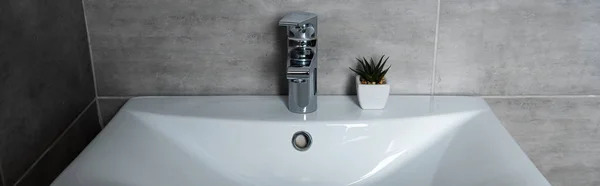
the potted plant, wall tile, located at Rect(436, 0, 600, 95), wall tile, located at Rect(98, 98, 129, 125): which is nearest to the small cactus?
the potted plant

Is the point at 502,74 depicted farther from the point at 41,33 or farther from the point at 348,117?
the point at 41,33

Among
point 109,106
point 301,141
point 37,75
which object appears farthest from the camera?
point 109,106

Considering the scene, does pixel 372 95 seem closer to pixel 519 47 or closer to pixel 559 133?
pixel 519 47

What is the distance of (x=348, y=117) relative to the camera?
0.98 meters

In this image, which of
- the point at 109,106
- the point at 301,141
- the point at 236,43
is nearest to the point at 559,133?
the point at 301,141

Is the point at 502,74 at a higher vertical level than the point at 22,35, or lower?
lower

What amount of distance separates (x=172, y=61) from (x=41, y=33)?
0.25m

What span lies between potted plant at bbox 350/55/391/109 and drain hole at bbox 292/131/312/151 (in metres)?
0.12

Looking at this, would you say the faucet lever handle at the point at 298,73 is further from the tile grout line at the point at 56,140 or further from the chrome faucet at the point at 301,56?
the tile grout line at the point at 56,140

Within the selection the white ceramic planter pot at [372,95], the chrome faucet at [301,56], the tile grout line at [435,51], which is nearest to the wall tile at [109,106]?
the chrome faucet at [301,56]

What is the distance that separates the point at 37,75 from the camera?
0.88m

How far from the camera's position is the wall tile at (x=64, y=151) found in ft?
2.91

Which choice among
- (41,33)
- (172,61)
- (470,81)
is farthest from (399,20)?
(41,33)

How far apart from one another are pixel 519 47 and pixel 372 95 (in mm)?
296
